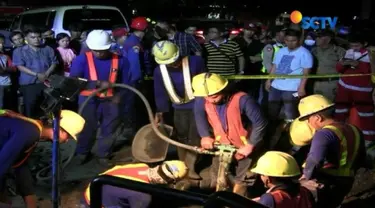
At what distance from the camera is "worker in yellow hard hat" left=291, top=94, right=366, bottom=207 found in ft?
14.6

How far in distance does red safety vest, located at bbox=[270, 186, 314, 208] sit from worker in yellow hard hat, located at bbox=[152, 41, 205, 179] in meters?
2.73

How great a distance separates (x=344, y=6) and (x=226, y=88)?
1009 inches

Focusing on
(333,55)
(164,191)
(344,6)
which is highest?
(164,191)

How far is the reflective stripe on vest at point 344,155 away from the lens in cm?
453

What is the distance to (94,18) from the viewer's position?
1171cm

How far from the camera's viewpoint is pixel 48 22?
11.4 metres

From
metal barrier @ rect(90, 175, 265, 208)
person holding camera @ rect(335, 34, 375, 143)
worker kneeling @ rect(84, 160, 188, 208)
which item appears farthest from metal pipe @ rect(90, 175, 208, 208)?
person holding camera @ rect(335, 34, 375, 143)

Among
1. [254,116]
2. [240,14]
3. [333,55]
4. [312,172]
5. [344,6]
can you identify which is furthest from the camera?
[344,6]

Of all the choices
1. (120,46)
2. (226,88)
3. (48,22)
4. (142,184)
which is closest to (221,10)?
(48,22)

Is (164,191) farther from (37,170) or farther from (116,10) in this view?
(116,10)

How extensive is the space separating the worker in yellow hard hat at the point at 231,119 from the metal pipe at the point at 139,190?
2623 millimetres

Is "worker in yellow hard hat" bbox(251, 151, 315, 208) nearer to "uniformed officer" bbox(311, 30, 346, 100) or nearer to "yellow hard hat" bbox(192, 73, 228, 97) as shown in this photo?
"yellow hard hat" bbox(192, 73, 228, 97)

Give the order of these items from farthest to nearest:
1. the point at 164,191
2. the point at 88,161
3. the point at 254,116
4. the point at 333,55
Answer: the point at 333,55 → the point at 88,161 → the point at 254,116 → the point at 164,191

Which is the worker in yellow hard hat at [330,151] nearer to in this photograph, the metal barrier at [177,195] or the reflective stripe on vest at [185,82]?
the reflective stripe on vest at [185,82]
